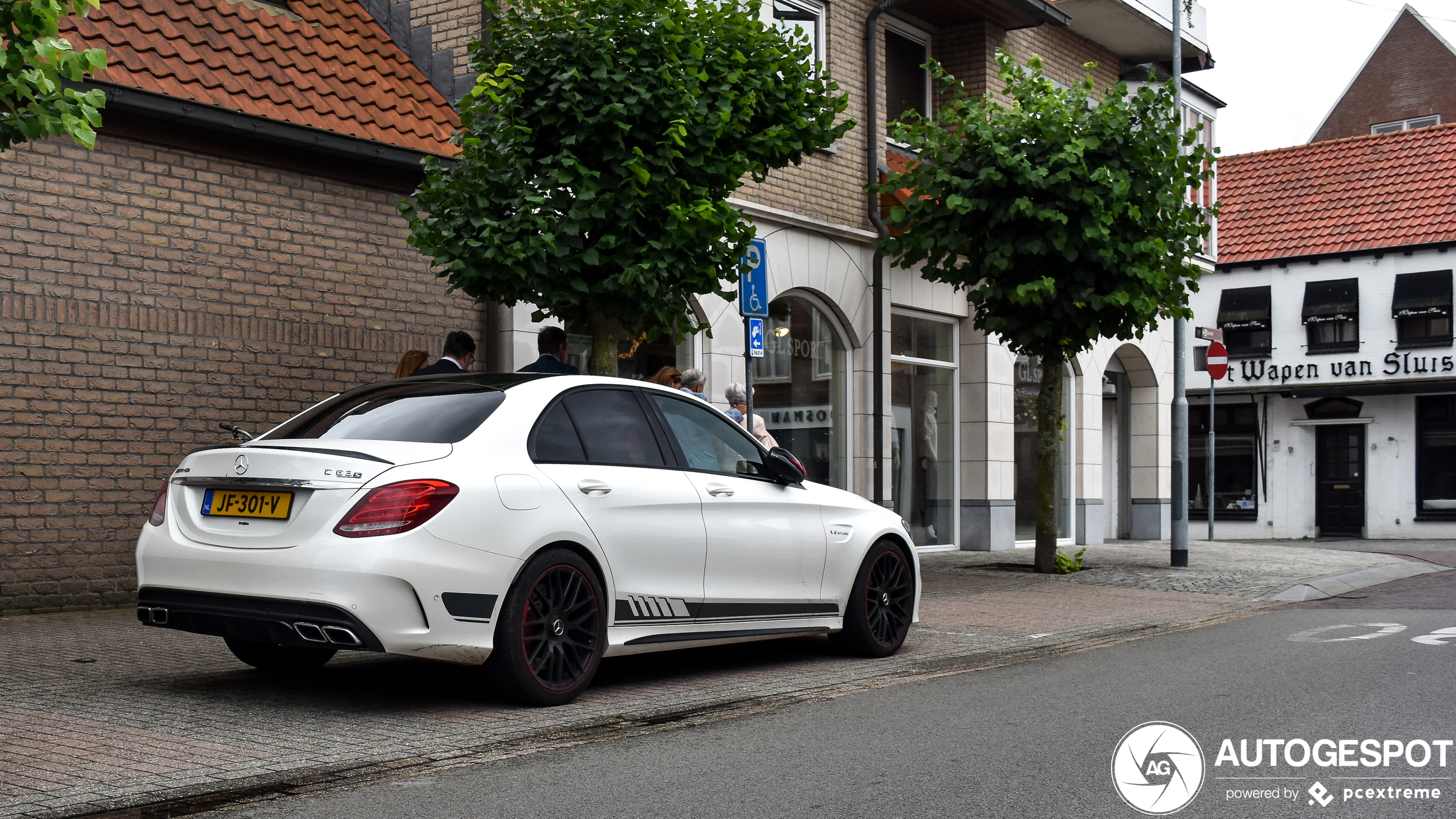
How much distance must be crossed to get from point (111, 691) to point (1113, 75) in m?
20.5

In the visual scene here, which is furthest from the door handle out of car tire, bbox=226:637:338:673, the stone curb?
the stone curb

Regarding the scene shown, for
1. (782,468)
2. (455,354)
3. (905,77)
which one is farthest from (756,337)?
(905,77)

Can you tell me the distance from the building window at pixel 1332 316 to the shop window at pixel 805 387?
1899 centimetres

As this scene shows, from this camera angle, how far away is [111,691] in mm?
6719

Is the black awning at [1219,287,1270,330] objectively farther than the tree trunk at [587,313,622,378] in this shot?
Yes

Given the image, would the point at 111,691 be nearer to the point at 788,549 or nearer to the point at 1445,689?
the point at 788,549

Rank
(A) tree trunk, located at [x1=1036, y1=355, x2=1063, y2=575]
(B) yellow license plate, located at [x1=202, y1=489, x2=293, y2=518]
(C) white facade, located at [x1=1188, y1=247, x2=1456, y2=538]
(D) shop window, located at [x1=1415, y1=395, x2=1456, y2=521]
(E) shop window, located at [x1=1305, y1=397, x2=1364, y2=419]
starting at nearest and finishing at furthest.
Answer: (B) yellow license plate, located at [x1=202, y1=489, x2=293, y2=518]
(A) tree trunk, located at [x1=1036, y1=355, x2=1063, y2=575]
(C) white facade, located at [x1=1188, y1=247, x2=1456, y2=538]
(D) shop window, located at [x1=1415, y1=395, x2=1456, y2=521]
(E) shop window, located at [x1=1305, y1=397, x2=1364, y2=419]

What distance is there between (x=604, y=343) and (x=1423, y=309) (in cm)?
2563

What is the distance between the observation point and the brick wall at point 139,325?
10141 mm

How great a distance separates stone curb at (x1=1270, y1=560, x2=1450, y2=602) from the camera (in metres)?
14.1

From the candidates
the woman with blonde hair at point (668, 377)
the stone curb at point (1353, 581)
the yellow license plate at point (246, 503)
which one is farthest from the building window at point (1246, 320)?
the yellow license plate at point (246, 503)

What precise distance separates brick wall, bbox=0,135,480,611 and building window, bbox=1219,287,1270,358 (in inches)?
1012

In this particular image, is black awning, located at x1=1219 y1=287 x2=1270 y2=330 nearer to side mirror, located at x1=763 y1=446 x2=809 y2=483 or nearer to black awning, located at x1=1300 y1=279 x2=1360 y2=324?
black awning, located at x1=1300 y1=279 x2=1360 y2=324

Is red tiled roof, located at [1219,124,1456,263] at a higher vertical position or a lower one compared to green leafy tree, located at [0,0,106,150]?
higher
